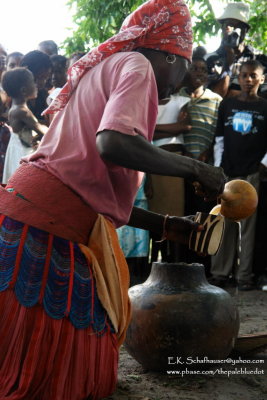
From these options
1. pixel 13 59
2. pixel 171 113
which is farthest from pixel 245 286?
pixel 13 59

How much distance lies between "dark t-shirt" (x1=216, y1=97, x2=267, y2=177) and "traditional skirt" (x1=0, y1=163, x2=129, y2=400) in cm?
383

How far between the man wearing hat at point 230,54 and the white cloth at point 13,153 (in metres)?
2.51

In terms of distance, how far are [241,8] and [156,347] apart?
19.4 feet

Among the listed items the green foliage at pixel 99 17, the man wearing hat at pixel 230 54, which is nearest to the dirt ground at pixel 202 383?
the man wearing hat at pixel 230 54

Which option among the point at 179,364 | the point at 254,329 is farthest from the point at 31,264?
the point at 254,329

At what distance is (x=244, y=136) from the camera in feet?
20.0

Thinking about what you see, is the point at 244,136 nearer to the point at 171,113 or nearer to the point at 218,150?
the point at 218,150

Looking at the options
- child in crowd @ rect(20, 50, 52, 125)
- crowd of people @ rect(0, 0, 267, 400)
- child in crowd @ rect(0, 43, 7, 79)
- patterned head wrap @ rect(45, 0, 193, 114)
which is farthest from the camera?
child in crowd @ rect(0, 43, 7, 79)

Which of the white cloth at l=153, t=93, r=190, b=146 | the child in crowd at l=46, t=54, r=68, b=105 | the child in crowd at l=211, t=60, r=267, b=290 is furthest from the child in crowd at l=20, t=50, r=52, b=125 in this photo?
the child in crowd at l=211, t=60, r=267, b=290

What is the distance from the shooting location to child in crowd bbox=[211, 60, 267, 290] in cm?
605

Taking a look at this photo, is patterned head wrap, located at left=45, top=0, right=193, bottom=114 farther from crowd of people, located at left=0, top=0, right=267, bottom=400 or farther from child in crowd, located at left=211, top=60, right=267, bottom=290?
child in crowd, located at left=211, top=60, right=267, bottom=290

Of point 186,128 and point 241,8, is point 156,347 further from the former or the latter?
point 241,8

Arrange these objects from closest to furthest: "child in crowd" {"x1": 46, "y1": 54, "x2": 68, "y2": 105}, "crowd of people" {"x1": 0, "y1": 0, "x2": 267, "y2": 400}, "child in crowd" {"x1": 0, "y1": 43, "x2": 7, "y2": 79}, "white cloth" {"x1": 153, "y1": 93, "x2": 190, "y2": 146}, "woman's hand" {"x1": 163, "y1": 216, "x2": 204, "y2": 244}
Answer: "crowd of people" {"x1": 0, "y1": 0, "x2": 267, "y2": 400} → "woman's hand" {"x1": 163, "y1": 216, "x2": 204, "y2": 244} → "white cloth" {"x1": 153, "y1": 93, "x2": 190, "y2": 146} → "child in crowd" {"x1": 46, "y1": 54, "x2": 68, "y2": 105} → "child in crowd" {"x1": 0, "y1": 43, "x2": 7, "y2": 79}

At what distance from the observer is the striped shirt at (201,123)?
6.14 meters
